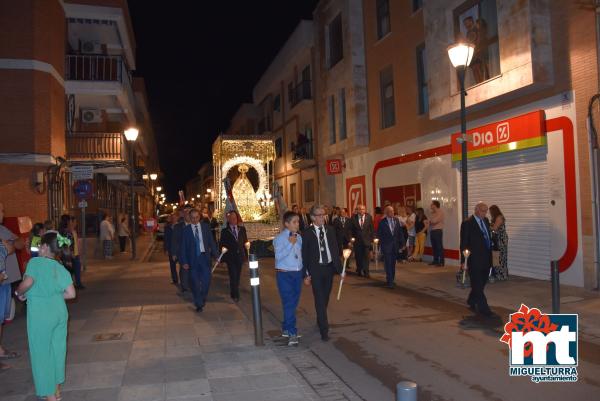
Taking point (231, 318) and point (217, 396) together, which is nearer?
point (217, 396)

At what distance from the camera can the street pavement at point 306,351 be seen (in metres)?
5.31

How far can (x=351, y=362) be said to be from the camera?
21.0 feet

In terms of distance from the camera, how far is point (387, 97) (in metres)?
19.4

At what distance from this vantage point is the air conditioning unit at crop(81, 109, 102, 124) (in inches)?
950

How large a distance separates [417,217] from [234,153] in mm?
10527

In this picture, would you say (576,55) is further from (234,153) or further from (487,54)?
(234,153)

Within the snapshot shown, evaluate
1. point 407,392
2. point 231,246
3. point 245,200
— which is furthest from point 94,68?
point 407,392

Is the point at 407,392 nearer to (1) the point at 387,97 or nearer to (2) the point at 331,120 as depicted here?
(1) the point at 387,97

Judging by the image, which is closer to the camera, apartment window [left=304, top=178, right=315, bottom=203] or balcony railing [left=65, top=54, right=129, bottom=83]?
balcony railing [left=65, top=54, right=129, bottom=83]

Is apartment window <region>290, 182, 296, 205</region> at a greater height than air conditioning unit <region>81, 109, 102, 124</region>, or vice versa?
air conditioning unit <region>81, 109, 102, 124</region>

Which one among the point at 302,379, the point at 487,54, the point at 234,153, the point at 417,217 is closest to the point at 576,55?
the point at 487,54

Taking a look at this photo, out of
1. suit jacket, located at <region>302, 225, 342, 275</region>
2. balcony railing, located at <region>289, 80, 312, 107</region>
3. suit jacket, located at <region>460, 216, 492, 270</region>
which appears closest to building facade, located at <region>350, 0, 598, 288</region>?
suit jacket, located at <region>460, 216, 492, 270</region>

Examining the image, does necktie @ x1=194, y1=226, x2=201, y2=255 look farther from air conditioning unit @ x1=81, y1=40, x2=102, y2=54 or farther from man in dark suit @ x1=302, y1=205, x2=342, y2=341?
air conditioning unit @ x1=81, y1=40, x2=102, y2=54

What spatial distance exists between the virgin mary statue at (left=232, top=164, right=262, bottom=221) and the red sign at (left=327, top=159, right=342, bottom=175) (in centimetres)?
332
